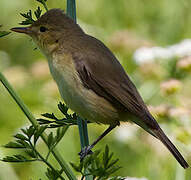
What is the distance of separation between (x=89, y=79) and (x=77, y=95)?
0.15 m

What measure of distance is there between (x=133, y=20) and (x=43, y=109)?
1411 millimetres

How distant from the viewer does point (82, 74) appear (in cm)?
252

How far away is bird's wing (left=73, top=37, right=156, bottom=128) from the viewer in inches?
98.9

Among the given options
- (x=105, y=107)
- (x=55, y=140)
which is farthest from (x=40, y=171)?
(x=55, y=140)

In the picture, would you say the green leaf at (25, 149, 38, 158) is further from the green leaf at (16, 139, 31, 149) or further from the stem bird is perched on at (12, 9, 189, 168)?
the stem bird is perched on at (12, 9, 189, 168)

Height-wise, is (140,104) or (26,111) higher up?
(140,104)

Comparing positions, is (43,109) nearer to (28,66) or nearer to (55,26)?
(28,66)

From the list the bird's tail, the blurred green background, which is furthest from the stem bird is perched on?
the blurred green background

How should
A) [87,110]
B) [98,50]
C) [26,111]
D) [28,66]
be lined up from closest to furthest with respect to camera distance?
1. [26,111]
2. [87,110]
3. [98,50]
4. [28,66]

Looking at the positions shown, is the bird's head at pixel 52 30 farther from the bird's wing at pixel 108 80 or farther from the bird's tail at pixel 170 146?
the bird's tail at pixel 170 146

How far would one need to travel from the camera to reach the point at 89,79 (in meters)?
2.54

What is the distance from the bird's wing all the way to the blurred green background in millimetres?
535

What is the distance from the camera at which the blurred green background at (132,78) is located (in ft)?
10.8

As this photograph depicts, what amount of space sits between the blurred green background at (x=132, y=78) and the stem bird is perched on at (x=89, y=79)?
522 mm
